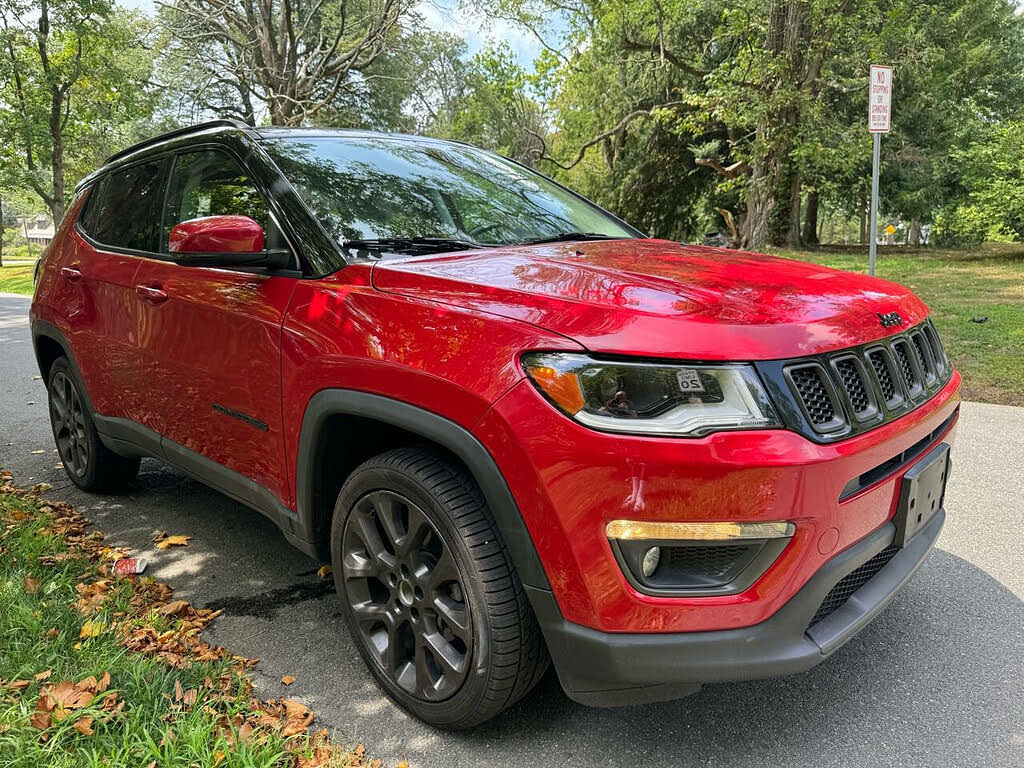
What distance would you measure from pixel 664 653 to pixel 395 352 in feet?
3.37

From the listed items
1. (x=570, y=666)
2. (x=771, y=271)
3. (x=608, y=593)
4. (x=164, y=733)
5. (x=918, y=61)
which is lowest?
(x=164, y=733)

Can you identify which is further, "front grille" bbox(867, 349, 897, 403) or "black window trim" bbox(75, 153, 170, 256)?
"black window trim" bbox(75, 153, 170, 256)

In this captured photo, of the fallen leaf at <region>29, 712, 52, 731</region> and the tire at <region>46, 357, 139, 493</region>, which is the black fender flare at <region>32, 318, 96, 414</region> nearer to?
the tire at <region>46, 357, 139, 493</region>

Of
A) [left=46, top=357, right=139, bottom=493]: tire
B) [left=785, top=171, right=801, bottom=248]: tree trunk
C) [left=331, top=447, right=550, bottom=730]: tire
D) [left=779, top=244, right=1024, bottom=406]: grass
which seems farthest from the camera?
[left=785, top=171, right=801, bottom=248]: tree trunk

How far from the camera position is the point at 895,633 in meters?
2.61

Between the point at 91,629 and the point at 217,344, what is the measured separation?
106 cm

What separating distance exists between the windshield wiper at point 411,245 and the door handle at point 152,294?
106cm

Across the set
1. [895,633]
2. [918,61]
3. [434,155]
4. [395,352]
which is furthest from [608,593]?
[918,61]

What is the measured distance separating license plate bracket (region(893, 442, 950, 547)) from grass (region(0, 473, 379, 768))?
1.57 m

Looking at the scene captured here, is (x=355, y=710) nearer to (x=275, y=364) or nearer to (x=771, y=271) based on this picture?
(x=275, y=364)

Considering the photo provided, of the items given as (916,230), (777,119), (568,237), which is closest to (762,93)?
(777,119)

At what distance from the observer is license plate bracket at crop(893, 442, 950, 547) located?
1963mm

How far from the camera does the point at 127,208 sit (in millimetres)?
3629

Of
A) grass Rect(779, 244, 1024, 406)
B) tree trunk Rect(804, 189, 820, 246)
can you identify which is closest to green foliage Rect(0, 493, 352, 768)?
grass Rect(779, 244, 1024, 406)
